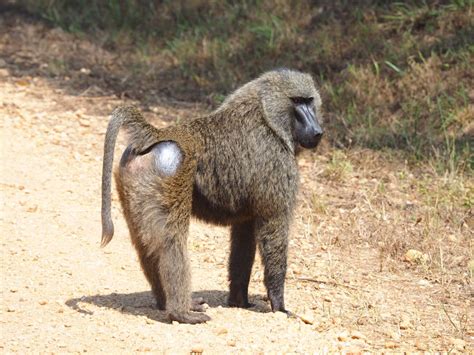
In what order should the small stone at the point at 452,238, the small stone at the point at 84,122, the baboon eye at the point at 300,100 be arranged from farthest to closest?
the small stone at the point at 84,122 → the small stone at the point at 452,238 → the baboon eye at the point at 300,100

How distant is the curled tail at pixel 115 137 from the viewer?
5.46 metres

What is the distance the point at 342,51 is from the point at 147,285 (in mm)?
4843

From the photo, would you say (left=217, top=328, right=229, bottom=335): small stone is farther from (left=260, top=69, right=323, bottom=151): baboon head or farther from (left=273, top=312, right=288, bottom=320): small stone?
(left=260, top=69, right=323, bottom=151): baboon head

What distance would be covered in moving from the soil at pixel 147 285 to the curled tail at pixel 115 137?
635 millimetres

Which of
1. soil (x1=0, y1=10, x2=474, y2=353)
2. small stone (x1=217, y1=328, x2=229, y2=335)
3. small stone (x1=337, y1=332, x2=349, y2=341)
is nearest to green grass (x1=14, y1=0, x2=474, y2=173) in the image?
soil (x1=0, y1=10, x2=474, y2=353)

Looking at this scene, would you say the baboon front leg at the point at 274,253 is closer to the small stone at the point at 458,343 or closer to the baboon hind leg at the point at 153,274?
the baboon hind leg at the point at 153,274

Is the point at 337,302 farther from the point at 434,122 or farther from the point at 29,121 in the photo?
the point at 29,121

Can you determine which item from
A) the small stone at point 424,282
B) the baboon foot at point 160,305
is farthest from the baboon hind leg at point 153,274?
the small stone at point 424,282

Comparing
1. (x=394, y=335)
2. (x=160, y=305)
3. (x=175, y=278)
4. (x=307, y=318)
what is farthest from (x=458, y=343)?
(x=160, y=305)

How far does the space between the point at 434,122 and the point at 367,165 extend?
37.0 inches

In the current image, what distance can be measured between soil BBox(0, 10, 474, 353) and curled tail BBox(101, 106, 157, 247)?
635 mm

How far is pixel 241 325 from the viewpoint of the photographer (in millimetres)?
5594

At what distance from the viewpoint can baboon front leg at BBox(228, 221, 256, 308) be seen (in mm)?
6109

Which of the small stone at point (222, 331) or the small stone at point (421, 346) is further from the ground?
the small stone at point (222, 331)
